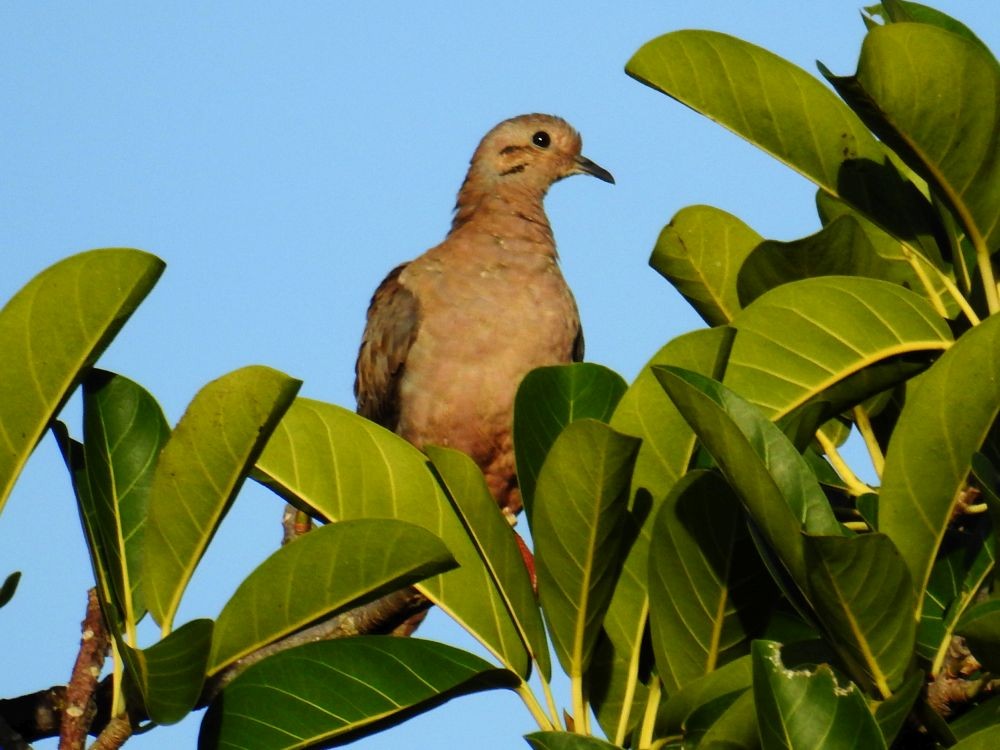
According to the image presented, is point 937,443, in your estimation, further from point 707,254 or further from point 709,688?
point 707,254

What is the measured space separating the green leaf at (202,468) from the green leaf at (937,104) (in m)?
1.15

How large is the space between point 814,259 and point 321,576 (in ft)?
3.92

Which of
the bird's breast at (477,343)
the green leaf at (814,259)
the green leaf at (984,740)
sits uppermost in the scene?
the bird's breast at (477,343)

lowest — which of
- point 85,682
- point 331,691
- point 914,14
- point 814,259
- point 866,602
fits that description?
point 866,602

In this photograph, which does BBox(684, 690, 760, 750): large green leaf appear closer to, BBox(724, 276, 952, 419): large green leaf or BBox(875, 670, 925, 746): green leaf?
BBox(875, 670, 925, 746): green leaf

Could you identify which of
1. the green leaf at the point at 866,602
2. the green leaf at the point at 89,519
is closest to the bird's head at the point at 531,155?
the green leaf at the point at 89,519

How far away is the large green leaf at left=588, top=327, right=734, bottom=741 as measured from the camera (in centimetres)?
245

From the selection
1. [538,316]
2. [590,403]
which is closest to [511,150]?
[538,316]

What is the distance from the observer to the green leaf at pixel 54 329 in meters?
2.32

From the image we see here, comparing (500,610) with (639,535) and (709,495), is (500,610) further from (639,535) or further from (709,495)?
(709,495)

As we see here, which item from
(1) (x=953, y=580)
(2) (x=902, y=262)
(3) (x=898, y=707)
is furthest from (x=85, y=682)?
(2) (x=902, y=262)

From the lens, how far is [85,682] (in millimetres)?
2410

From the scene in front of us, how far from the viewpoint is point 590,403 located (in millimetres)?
2678

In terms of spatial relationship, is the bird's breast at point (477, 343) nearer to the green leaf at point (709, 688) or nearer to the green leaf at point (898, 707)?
the green leaf at point (709, 688)
